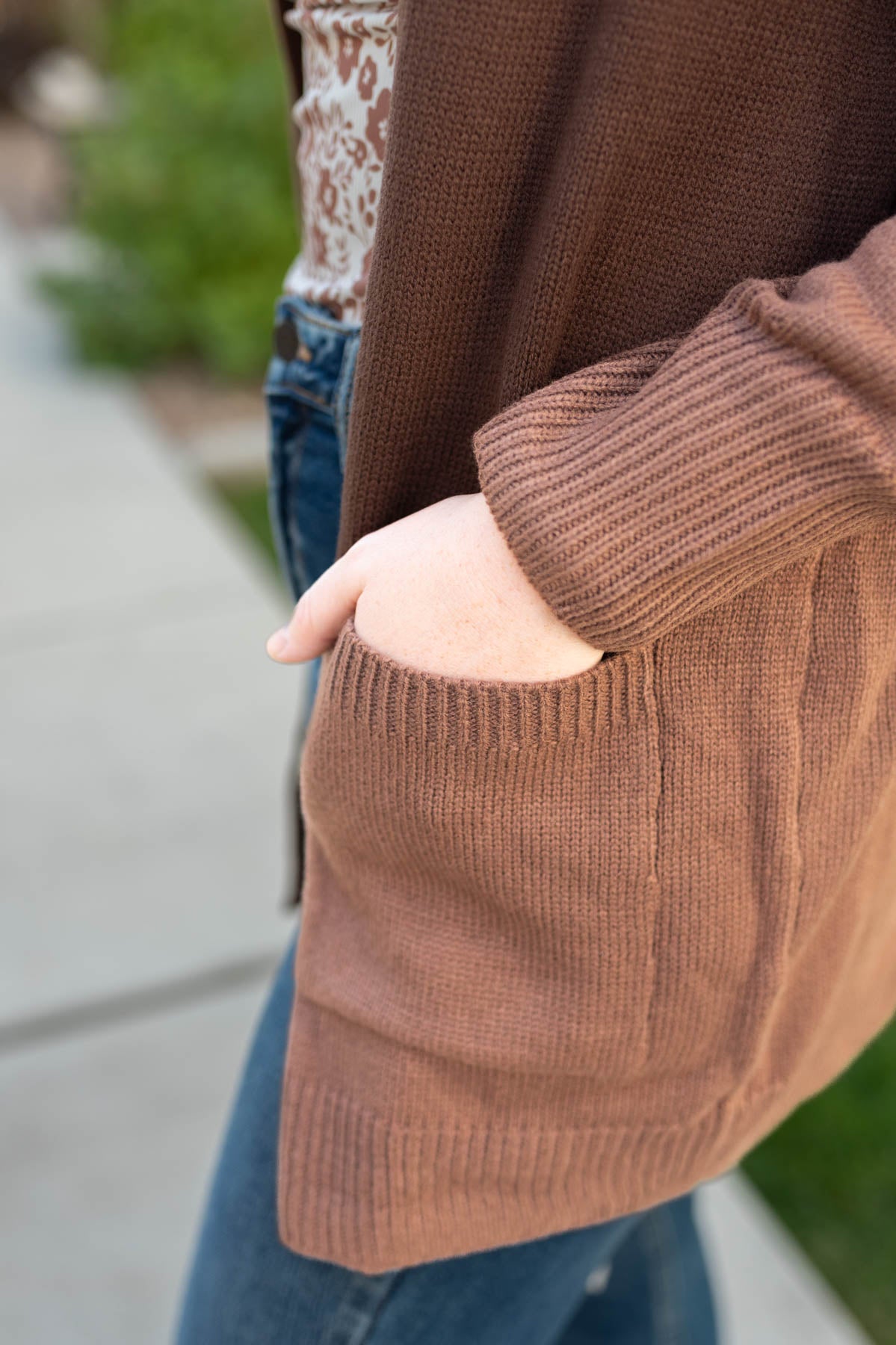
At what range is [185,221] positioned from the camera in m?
4.50

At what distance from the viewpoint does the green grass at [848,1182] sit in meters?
1.87

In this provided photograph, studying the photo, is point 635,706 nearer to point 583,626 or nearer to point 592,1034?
point 583,626

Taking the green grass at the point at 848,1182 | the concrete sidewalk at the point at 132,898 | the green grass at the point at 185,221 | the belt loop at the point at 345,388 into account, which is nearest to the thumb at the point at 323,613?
the belt loop at the point at 345,388

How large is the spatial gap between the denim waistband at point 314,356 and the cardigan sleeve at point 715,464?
0.23 metres

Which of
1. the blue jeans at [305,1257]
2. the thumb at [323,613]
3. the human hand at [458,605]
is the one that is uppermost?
the human hand at [458,605]

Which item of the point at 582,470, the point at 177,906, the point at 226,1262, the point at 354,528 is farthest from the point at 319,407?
the point at 177,906

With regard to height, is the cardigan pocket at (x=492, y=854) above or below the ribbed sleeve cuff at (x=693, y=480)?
below


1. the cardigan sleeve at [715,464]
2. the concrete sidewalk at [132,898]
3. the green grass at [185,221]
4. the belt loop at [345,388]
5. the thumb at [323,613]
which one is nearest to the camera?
the cardigan sleeve at [715,464]

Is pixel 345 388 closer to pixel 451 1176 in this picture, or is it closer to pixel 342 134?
pixel 342 134

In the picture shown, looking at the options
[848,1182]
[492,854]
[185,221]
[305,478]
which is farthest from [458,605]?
[185,221]

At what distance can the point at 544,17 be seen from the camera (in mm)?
695

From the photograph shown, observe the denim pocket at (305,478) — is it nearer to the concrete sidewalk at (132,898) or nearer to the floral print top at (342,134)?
the floral print top at (342,134)

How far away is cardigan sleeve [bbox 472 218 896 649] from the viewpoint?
669 millimetres

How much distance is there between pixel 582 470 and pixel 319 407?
34cm
